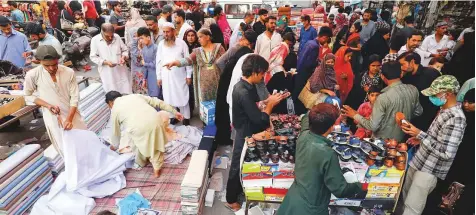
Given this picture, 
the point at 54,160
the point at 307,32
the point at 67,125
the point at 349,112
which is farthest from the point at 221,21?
the point at 349,112

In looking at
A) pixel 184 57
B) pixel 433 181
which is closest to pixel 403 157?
pixel 433 181

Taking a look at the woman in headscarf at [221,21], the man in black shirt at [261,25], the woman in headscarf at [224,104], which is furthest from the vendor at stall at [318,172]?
the woman in headscarf at [221,21]

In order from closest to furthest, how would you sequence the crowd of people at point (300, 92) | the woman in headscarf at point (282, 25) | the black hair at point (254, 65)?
the crowd of people at point (300, 92) < the black hair at point (254, 65) < the woman in headscarf at point (282, 25)

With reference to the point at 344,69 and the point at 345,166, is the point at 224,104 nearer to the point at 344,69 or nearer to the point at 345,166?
the point at 344,69

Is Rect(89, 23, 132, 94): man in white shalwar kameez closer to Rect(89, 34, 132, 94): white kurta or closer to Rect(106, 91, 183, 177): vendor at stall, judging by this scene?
Rect(89, 34, 132, 94): white kurta

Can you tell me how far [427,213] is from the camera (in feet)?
10.0

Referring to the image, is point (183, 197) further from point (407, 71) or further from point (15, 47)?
point (15, 47)

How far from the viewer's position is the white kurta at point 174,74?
4574 millimetres

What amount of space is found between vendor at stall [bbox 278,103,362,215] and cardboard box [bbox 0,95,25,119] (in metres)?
3.32

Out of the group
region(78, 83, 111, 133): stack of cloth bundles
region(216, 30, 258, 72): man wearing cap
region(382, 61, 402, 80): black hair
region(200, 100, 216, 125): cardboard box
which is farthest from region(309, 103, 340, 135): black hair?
region(78, 83, 111, 133): stack of cloth bundles

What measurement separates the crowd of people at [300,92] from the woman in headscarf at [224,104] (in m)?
0.02

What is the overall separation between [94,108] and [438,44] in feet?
19.7

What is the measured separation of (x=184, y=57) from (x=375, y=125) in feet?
9.45

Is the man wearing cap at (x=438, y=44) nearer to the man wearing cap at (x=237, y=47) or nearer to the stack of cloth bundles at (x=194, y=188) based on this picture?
the man wearing cap at (x=237, y=47)
